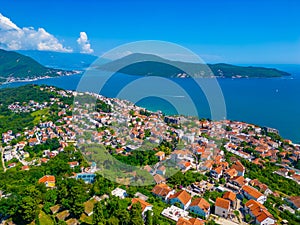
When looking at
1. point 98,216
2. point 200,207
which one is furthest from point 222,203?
point 98,216

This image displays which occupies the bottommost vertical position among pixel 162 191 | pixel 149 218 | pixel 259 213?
pixel 259 213

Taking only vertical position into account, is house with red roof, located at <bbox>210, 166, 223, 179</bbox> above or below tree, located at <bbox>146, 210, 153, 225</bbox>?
below

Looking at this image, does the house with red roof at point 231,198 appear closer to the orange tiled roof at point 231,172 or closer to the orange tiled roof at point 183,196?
the orange tiled roof at point 183,196

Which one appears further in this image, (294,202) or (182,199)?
(294,202)

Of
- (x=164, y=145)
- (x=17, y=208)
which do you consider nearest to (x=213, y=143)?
(x=164, y=145)

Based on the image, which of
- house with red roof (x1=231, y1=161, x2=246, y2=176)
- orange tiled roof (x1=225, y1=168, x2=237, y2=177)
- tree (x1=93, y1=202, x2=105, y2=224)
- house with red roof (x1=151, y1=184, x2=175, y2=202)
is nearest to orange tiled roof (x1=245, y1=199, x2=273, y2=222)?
orange tiled roof (x1=225, y1=168, x2=237, y2=177)

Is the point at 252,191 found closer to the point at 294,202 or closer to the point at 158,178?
the point at 294,202

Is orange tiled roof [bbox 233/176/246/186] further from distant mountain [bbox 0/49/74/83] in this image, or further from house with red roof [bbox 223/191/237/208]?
distant mountain [bbox 0/49/74/83]

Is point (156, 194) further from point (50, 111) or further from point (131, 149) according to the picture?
point (50, 111)
